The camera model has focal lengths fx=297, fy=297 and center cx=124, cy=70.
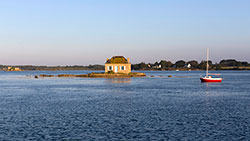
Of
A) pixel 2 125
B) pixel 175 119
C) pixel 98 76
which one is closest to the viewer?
pixel 2 125

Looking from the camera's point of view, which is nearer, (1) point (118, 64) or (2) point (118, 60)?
(1) point (118, 64)

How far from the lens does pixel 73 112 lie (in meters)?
31.1

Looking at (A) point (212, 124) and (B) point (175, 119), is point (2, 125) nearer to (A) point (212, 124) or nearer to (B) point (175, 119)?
(B) point (175, 119)

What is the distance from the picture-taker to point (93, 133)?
21359 mm

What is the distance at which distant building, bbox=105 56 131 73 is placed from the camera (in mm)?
109500

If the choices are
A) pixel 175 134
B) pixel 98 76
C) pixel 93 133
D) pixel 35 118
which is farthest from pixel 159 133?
pixel 98 76

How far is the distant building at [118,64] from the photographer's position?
359 ft

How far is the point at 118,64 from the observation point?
10925cm

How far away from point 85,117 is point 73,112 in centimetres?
356

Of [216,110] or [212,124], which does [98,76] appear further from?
[212,124]

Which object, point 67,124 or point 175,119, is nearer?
point 67,124

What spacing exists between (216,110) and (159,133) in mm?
14047

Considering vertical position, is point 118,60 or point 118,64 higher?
point 118,60

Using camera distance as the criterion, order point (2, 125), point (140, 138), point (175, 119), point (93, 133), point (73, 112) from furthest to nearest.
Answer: point (73, 112)
point (175, 119)
point (2, 125)
point (93, 133)
point (140, 138)
